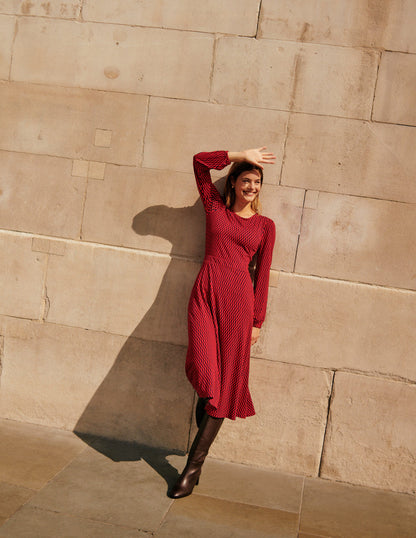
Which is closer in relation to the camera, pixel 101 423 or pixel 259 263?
pixel 259 263

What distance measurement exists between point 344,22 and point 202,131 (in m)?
1.16

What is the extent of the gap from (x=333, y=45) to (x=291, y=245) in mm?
1341

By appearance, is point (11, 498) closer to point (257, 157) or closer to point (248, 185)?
point (248, 185)

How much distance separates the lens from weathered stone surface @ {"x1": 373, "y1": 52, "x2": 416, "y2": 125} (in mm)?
3557

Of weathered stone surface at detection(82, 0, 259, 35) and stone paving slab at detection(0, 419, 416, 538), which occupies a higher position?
weathered stone surface at detection(82, 0, 259, 35)

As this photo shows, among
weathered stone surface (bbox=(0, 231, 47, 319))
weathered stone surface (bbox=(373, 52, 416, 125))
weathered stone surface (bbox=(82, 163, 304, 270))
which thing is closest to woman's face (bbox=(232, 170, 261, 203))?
weathered stone surface (bbox=(82, 163, 304, 270))

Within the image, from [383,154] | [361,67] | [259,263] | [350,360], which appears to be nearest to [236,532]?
[350,360]

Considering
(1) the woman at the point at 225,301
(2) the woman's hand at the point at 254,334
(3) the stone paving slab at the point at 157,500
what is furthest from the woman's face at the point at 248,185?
(3) the stone paving slab at the point at 157,500

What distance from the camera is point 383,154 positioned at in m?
3.61

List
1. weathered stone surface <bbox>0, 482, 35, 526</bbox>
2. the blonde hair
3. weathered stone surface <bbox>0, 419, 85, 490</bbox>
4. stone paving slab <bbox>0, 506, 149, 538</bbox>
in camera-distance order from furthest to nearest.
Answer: the blonde hair, weathered stone surface <bbox>0, 419, 85, 490</bbox>, weathered stone surface <bbox>0, 482, 35, 526</bbox>, stone paving slab <bbox>0, 506, 149, 538</bbox>

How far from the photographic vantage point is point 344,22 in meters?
3.58

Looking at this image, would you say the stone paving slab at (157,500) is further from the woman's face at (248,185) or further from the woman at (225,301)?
the woman's face at (248,185)

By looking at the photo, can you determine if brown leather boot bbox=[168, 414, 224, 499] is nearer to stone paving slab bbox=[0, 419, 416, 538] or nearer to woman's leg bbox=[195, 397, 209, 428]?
stone paving slab bbox=[0, 419, 416, 538]

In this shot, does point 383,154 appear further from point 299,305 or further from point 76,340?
point 76,340
